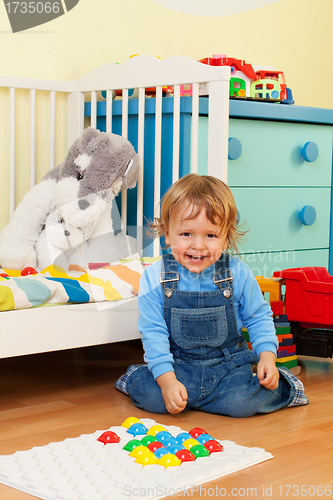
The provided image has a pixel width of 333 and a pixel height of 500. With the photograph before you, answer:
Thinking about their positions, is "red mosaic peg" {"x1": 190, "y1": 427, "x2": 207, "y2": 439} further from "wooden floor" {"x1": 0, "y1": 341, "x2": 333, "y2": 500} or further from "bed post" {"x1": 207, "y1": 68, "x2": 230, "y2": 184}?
"bed post" {"x1": 207, "y1": 68, "x2": 230, "y2": 184}

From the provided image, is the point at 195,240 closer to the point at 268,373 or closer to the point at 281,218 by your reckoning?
the point at 268,373

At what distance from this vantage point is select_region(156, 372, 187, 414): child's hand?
1118 millimetres

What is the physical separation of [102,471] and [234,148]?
3.41 ft

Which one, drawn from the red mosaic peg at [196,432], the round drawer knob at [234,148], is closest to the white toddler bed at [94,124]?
the round drawer knob at [234,148]

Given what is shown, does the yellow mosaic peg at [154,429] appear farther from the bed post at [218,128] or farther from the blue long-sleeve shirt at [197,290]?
the bed post at [218,128]

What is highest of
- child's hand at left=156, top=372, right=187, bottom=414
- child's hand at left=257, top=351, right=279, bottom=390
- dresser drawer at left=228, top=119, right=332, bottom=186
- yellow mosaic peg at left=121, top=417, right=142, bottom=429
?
dresser drawer at left=228, top=119, right=332, bottom=186

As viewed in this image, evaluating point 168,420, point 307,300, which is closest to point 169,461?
point 168,420

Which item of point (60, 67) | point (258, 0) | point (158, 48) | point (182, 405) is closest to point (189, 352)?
point (182, 405)

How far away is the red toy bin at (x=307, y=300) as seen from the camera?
148cm

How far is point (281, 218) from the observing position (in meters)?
1.85

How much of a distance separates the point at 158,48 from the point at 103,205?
2.75ft

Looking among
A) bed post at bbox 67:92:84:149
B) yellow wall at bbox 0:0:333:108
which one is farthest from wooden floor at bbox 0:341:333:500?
yellow wall at bbox 0:0:333:108

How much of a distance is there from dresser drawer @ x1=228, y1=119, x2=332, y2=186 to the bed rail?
241 mm

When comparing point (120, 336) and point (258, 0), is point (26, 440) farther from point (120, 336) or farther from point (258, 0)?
point (258, 0)
